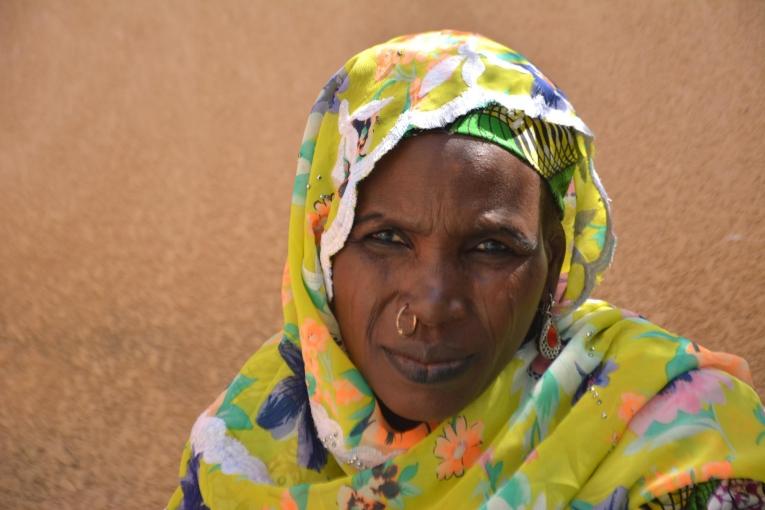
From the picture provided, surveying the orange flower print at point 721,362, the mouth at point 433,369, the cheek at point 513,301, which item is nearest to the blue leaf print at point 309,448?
the mouth at point 433,369

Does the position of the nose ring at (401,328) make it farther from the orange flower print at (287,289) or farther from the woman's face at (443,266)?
the orange flower print at (287,289)

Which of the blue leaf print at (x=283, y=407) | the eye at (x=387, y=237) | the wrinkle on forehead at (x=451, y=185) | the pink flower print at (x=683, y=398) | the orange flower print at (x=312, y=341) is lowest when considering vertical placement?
the blue leaf print at (x=283, y=407)

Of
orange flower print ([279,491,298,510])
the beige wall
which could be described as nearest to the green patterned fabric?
orange flower print ([279,491,298,510])

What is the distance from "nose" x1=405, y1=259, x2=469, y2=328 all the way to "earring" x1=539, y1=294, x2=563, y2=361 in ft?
1.03

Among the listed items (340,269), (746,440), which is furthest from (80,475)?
(746,440)

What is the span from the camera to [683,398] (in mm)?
2119

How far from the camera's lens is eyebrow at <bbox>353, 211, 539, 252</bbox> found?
2156 millimetres

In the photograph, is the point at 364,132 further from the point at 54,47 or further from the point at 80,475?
the point at 54,47

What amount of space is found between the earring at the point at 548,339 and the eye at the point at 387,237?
1.36ft

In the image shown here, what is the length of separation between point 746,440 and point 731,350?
2.15m

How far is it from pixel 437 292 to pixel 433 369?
0.17 meters

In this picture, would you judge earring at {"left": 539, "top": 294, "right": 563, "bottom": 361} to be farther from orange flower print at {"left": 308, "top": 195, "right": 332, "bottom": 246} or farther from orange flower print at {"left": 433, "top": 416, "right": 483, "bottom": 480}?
orange flower print at {"left": 308, "top": 195, "right": 332, "bottom": 246}

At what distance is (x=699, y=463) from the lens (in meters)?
2.02

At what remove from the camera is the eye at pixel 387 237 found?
2234 millimetres
